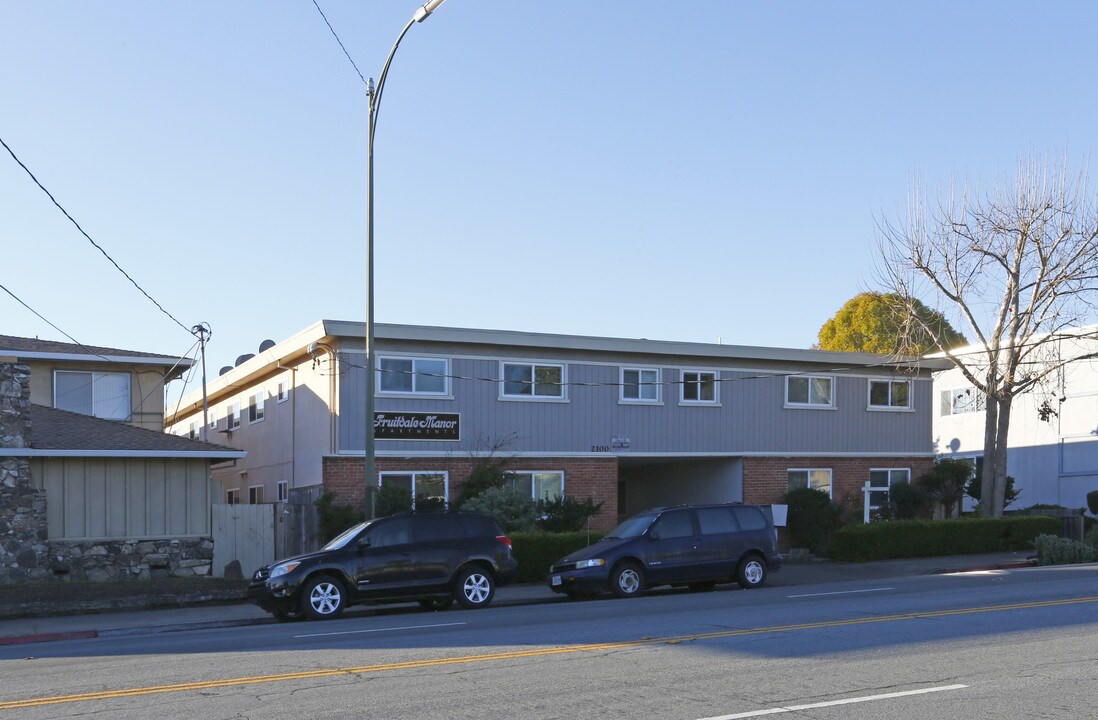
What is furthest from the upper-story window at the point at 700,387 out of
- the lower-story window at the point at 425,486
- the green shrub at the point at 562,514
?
the lower-story window at the point at 425,486

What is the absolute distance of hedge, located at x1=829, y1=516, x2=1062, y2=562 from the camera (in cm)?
2756

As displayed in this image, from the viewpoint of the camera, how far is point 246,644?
46.0 ft

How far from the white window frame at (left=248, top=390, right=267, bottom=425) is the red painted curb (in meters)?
14.6

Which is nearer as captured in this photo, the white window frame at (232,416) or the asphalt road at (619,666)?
the asphalt road at (619,666)

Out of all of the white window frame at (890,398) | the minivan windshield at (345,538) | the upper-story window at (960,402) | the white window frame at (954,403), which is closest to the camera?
the minivan windshield at (345,538)

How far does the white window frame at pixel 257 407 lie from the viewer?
106 ft

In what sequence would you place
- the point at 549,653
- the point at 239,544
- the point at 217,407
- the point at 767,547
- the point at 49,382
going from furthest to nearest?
the point at 217,407 → the point at 49,382 → the point at 239,544 → the point at 767,547 → the point at 549,653

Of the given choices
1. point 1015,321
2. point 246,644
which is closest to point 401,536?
point 246,644

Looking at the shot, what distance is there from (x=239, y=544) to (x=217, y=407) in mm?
13090

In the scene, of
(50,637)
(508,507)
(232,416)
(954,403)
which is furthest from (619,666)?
(954,403)

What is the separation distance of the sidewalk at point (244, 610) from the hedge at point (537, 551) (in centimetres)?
31

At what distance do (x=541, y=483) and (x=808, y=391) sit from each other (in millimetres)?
8327

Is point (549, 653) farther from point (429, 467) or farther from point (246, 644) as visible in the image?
point (429, 467)

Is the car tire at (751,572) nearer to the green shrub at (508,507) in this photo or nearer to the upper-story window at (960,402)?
the green shrub at (508,507)
